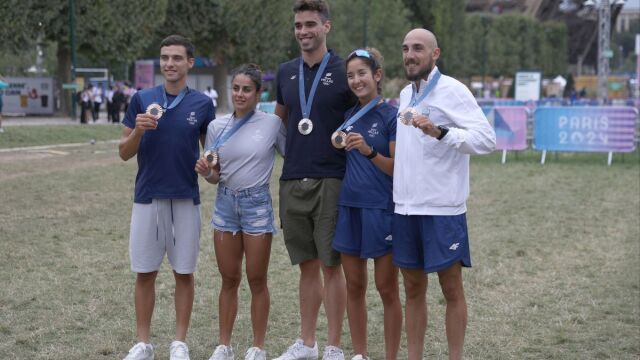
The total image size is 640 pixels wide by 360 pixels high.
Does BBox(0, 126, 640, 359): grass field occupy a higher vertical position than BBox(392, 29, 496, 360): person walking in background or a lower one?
lower

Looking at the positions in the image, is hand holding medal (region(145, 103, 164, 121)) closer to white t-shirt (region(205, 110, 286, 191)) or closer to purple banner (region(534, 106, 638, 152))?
white t-shirt (region(205, 110, 286, 191))

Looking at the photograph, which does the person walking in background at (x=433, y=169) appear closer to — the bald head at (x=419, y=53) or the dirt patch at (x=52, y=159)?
the bald head at (x=419, y=53)

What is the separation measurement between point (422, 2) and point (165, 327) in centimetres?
6909

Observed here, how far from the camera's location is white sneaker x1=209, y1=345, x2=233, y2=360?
235 inches

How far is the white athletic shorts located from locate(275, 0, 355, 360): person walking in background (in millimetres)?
594

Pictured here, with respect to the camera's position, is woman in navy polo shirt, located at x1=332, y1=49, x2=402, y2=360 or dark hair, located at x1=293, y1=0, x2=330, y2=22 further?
dark hair, located at x1=293, y1=0, x2=330, y2=22

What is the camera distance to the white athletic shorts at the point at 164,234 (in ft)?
19.6

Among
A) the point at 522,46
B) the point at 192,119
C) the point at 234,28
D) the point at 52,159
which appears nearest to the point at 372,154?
the point at 192,119

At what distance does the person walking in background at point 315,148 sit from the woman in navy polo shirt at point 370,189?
149 mm

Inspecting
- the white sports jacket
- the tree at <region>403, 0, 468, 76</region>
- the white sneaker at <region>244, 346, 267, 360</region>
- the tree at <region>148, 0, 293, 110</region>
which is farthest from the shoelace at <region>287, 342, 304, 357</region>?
the tree at <region>403, 0, 468, 76</region>

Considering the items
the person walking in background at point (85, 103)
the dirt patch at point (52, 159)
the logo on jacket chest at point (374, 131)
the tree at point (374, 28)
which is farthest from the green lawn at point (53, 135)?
the tree at point (374, 28)

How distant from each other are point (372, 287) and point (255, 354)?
2673 mm

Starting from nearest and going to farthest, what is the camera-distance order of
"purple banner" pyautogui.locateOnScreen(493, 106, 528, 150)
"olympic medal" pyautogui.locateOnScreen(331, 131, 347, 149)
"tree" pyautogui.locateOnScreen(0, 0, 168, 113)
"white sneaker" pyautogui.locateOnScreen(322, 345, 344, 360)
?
"olympic medal" pyautogui.locateOnScreen(331, 131, 347, 149) → "white sneaker" pyautogui.locateOnScreen(322, 345, 344, 360) → "purple banner" pyautogui.locateOnScreen(493, 106, 528, 150) → "tree" pyautogui.locateOnScreen(0, 0, 168, 113)

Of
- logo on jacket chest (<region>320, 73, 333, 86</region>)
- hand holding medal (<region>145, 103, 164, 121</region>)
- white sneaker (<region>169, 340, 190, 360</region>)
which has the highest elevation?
logo on jacket chest (<region>320, 73, 333, 86</region>)
